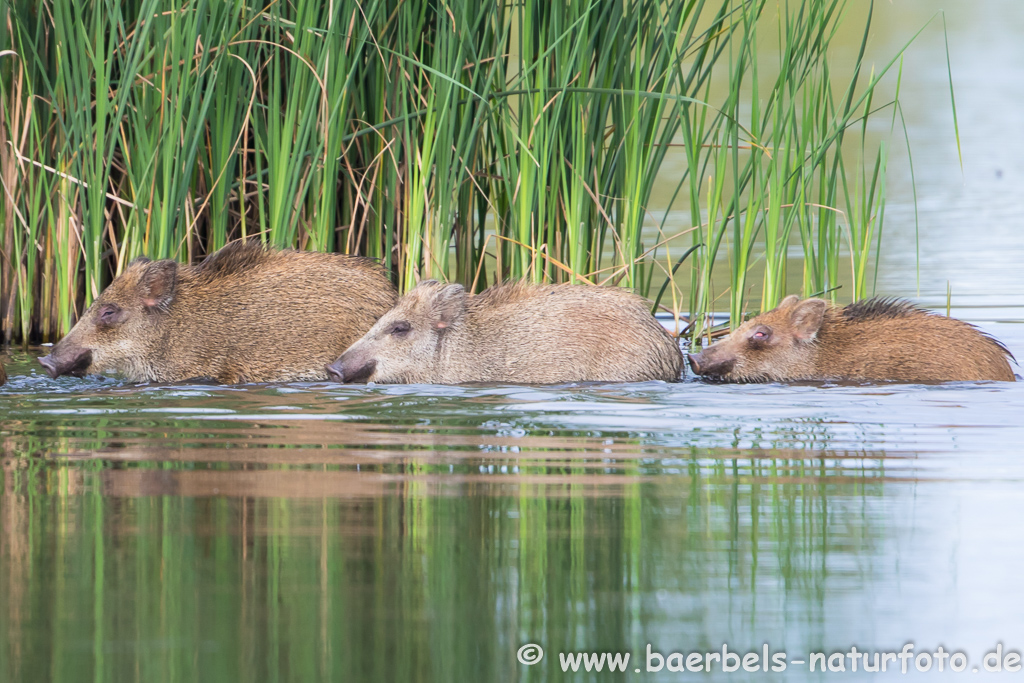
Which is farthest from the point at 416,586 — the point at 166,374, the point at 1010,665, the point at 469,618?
the point at 166,374

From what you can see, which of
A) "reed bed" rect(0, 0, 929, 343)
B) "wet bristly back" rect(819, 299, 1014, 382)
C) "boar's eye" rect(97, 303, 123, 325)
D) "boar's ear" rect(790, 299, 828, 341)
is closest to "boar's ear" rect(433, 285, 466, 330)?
"reed bed" rect(0, 0, 929, 343)

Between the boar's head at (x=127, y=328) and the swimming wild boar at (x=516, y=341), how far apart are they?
1137mm

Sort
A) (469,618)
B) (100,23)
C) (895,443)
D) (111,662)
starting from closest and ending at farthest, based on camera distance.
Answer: (111,662) → (469,618) → (895,443) → (100,23)

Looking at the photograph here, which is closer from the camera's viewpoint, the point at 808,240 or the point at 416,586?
the point at 416,586

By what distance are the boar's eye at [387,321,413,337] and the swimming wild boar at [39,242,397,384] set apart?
0.29 m

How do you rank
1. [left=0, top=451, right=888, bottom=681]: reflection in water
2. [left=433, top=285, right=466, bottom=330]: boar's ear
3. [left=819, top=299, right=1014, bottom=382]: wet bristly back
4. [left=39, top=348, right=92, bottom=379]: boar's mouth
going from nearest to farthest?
[left=0, top=451, right=888, bottom=681]: reflection in water < [left=819, top=299, right=1014, bottom=382]: wet bristly back < [left=39, top=348, right=92, bottom=379]: boar's mouth < [left=433, top=285, right=466, bottom=330]: boar's ear

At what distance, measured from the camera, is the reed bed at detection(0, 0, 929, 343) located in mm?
9234

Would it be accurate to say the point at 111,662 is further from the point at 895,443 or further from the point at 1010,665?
the point at 895,443

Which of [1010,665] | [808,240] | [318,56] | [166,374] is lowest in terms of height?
[1010,665]

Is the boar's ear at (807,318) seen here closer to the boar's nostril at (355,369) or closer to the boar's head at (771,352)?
the boar's head at (771,352)

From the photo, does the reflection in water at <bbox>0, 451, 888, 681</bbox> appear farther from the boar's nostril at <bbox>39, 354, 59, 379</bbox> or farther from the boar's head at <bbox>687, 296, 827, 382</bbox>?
the boar's head at <bbox>687, 296, 827, 382</bbox>

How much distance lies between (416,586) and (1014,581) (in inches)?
64.4

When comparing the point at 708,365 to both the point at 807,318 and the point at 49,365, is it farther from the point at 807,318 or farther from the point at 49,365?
the point at 49,365

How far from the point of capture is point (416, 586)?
13.9ft
